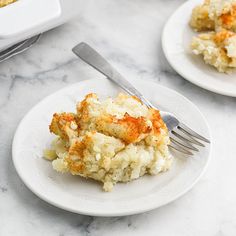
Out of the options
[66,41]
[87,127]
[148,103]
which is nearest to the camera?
[87,127]

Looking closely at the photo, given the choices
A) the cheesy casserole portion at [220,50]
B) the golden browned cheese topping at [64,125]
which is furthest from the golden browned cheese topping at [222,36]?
the golden browned cheese topping at [64,125]

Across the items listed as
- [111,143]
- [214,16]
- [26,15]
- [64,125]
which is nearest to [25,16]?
[26,15]

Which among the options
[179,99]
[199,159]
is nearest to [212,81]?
[179,99]

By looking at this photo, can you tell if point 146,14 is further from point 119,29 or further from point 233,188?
point 233,188

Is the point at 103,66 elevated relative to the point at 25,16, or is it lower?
lower

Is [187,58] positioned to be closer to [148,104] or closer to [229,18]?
[229,18]

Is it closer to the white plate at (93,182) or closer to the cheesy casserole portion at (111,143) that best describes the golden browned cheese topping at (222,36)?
the white plate at (93,182)

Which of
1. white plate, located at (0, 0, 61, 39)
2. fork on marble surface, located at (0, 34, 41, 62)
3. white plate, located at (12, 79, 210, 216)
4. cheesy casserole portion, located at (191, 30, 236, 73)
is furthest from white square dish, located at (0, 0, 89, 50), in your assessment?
cheesy casserole portion, located at (191, 30, 236, 73)
